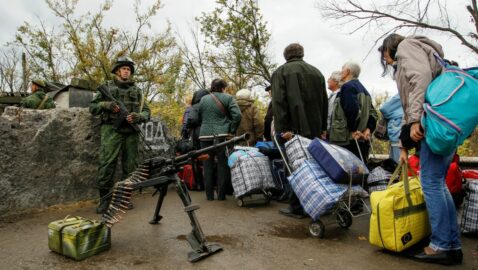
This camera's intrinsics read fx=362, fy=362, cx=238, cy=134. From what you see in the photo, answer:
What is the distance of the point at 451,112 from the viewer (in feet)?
8.71

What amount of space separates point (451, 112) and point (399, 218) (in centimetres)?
101

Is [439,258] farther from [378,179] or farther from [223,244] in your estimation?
[223,244]

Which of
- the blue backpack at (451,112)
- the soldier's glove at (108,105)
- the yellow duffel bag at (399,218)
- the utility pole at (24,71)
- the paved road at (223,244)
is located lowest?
the paved road at (223,244)

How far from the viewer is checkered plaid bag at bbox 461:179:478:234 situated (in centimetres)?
372

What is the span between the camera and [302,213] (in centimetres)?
461

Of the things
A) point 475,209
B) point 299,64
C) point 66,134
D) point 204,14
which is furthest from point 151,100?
point 475,209

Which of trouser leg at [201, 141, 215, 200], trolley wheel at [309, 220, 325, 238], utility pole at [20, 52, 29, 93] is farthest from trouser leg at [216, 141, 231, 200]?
utility pole at [20, 52, 29, 93]

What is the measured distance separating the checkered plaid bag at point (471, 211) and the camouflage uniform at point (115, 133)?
13.8 ft

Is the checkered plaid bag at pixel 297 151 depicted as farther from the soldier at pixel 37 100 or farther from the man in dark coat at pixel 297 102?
the soldier at pixel 37 100

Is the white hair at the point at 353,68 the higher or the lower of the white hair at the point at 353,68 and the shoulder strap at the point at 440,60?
the higher

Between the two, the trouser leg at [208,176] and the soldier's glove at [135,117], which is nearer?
the soldier's glove at [135,117]

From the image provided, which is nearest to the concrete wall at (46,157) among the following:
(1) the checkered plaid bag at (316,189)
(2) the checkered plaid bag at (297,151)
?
(2) the checkered plaid bag at (297,151)

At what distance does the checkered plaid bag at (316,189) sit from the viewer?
3598 millimetres

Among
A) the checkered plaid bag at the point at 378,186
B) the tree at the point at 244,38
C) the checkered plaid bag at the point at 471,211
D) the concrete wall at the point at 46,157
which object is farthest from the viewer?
the tree at the point at 244,38
